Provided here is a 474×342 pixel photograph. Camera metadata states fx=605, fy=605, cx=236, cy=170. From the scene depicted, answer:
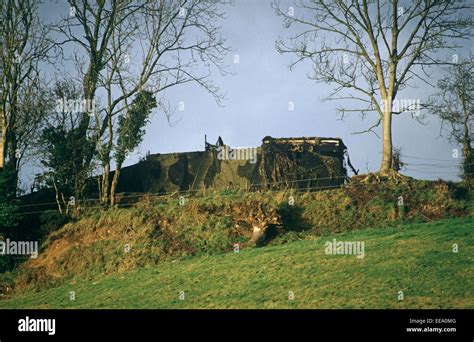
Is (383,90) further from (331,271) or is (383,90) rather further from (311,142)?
(331,271)

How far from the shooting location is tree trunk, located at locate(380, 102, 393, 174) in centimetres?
3094

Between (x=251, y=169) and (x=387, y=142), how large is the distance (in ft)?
26.1

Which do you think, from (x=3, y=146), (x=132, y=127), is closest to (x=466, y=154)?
(x=132, y=127)

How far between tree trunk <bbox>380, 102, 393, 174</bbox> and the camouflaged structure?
3075 millimetres

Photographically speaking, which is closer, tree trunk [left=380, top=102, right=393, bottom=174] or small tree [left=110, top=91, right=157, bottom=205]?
tree trunk [left=380, top=102, right=393, bottom=174]

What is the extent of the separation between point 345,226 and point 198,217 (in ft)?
23.0

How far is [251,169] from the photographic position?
1367 inches

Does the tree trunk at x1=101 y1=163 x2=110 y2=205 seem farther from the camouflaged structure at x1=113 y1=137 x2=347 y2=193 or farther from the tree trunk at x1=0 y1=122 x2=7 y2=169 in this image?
the tree trunk at x1=0 y1=122 x2=7 y2=169

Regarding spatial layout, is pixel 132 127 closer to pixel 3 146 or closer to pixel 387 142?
pixel 3 146

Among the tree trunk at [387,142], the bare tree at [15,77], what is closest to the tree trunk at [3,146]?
the bare tree at [15,77]

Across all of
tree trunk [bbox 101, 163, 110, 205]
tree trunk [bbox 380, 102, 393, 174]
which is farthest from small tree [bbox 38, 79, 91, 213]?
tree trunk [bbox 380, 102, 393, 174]

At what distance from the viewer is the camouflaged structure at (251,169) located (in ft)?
108
